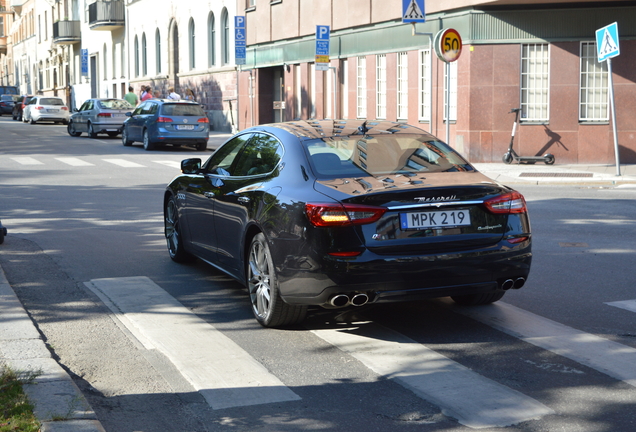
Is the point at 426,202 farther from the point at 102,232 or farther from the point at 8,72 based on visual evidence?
the point at 8,72

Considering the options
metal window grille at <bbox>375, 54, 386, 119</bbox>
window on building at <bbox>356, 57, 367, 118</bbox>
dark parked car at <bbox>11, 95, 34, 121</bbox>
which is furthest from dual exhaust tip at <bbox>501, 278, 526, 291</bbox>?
dark parked car at <bbox>11, 95, 34, 121</bbox>

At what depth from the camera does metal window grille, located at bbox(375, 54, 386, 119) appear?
83.5ft

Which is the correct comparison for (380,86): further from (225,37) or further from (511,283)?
(511,283)

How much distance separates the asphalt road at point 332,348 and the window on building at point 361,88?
55.7ft

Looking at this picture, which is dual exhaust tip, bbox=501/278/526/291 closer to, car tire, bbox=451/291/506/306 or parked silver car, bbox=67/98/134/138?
car tire, bbox=451/291/506/306

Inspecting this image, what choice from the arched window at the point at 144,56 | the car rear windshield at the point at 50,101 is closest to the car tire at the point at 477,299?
the car rear windshield at the point at 50,101

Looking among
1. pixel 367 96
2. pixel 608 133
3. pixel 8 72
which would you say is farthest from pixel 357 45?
pixel 8 72

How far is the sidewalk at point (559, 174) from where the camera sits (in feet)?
55.8

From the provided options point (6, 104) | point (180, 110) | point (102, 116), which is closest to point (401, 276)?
point (180, 110)

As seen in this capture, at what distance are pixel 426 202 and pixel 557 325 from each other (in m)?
1.38

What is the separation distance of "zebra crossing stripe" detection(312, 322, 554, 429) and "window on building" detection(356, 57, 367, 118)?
20846mm

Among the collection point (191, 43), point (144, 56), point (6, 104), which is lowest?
point (6, 104)

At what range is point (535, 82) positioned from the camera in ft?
69.5

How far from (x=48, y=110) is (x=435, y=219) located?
42.6m
